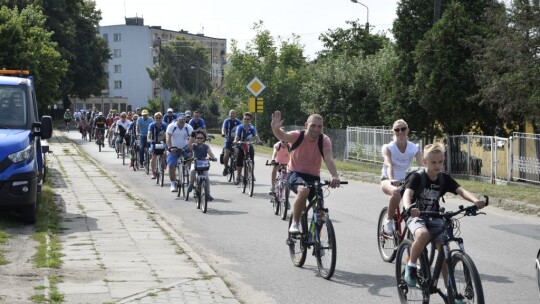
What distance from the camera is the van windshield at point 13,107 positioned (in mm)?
15023

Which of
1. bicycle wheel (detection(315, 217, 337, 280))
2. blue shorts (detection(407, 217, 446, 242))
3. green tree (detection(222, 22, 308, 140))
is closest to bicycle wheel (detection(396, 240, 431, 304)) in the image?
blue shorts (detection(407, 217, 446, 242))

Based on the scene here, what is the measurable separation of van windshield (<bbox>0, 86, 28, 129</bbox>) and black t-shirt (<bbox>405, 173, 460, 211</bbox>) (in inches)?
339

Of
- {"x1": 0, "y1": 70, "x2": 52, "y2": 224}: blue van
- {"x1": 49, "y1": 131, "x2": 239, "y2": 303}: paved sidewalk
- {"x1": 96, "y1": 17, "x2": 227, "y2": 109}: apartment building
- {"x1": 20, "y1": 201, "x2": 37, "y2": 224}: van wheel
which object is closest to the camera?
{"x1": 49, "y1": 131, "x2": 239, "y2": 303}: paved sidewalk

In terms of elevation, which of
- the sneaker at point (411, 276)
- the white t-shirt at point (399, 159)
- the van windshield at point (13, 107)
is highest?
the van windshield at point (13, 107)

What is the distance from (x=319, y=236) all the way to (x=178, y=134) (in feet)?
35.8

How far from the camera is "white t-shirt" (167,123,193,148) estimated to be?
20547 millimetres

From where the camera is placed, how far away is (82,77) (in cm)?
8631

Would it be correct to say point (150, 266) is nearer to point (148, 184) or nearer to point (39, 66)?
point (148, 184)

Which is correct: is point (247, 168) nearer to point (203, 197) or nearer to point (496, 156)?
point (203, 197)

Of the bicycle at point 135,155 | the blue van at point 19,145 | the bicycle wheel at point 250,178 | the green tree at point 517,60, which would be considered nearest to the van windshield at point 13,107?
the blue van at point 19,145

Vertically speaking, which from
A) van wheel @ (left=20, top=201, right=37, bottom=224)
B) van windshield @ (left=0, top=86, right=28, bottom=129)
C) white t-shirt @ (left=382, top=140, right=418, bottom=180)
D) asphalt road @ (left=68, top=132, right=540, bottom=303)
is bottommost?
asphalt road @ (left=68, top=132, right=540, bottom=303)

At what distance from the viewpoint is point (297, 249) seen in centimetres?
1077

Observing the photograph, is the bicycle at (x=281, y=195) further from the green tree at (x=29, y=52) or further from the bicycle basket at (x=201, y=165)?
the green tree at (x=29, y=52)

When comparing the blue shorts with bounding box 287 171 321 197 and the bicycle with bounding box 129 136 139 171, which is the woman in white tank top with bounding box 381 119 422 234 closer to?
the blue shorts with bounding box 287 171 321 197
